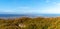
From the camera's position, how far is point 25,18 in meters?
17.8

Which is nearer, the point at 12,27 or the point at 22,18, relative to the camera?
the point at 12,27

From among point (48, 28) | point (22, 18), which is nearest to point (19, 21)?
point (22, 18)

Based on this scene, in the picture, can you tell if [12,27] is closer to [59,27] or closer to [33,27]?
[33,27]

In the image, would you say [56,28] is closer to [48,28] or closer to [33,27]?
[48,28]

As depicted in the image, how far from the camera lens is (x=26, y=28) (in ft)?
47.3

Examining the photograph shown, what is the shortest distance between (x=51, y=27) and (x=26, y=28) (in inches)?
75.4

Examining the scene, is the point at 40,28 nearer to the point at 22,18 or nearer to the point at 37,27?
the point at 37,27

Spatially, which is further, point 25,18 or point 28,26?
point 25,18

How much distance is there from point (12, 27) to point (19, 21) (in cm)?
318

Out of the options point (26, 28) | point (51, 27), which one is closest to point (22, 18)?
point (26, 28)

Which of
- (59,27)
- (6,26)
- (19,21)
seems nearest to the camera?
(59,27)

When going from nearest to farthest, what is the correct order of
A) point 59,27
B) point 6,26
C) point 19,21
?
point 59,27 → point 6,26 → point 19,21

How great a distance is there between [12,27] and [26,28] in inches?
44.4

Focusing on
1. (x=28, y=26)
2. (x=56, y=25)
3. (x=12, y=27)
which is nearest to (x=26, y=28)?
(x=28, y=26)
